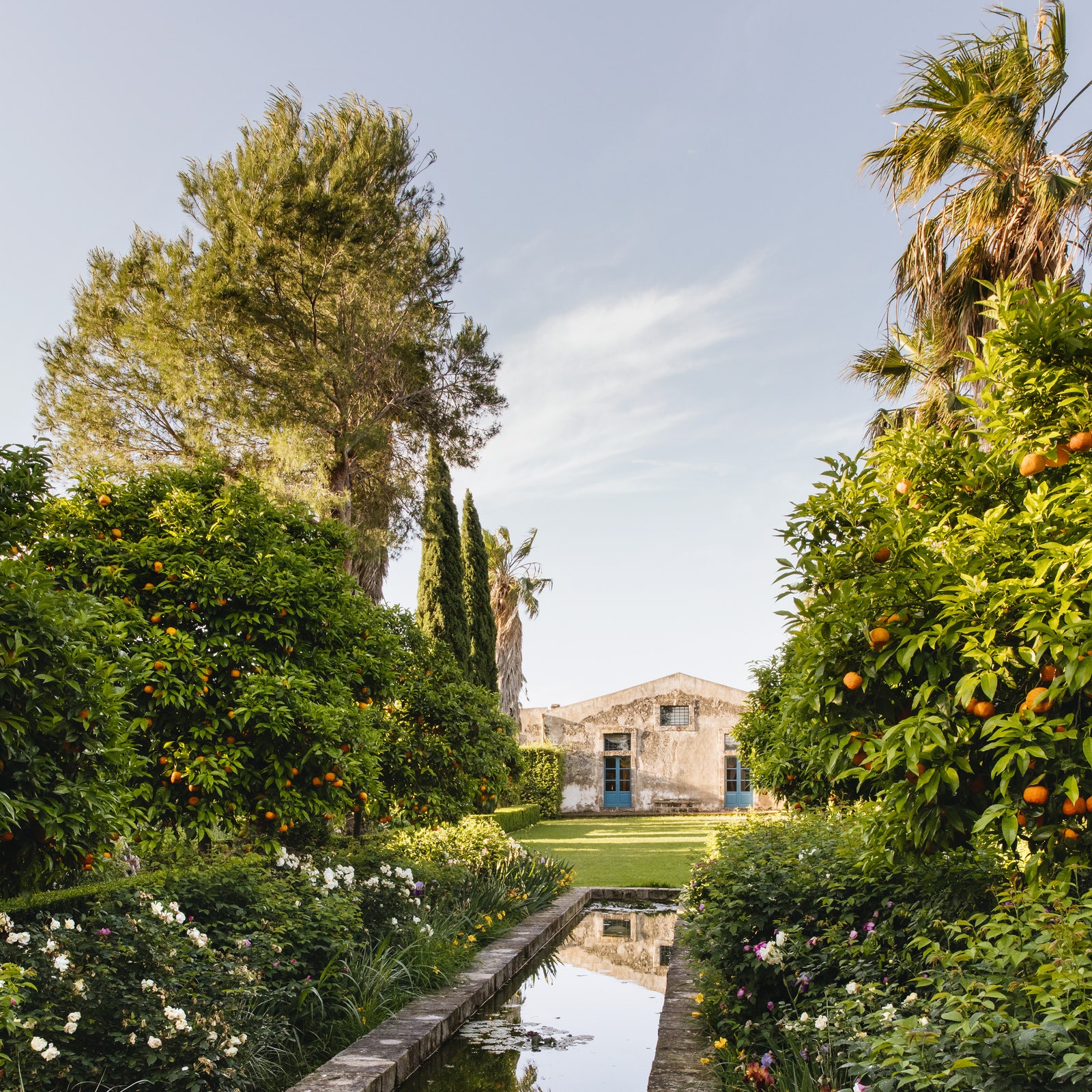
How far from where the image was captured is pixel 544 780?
26.8 metres

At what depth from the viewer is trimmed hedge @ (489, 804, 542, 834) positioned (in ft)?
66.3

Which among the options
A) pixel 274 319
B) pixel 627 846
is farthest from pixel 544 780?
pixel 274 319

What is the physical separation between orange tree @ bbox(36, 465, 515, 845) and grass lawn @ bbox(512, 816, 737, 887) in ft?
18.0

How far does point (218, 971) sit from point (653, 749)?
25785 millimetres

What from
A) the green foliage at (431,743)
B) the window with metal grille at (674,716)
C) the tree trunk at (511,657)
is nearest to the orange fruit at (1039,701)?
the green foliage at (431,743)

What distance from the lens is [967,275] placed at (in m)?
8.88

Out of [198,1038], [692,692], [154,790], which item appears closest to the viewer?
[198,1038]

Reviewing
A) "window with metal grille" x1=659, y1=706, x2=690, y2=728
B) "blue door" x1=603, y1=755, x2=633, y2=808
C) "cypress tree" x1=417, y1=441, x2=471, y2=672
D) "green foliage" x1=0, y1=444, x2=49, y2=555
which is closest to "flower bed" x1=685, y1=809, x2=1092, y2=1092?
"green foliage" x1=0, y1=444, x2=49, y2=555

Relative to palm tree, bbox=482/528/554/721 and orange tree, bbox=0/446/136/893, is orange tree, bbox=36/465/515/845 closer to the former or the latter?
orange tree, bbox=0/446/136/893

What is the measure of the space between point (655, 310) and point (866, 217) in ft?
9.47

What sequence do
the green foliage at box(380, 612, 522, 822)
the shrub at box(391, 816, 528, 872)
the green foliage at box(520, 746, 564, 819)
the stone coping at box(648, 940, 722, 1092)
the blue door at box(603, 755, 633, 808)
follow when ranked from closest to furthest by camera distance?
1. the stone coping at box(648, 940, 722, 1092)
2. the green foliage at box(380, 612, 522, 822)
3. the shrub at box(391, 816, 528, 872)
4. the green foliage at box(520, 746, 564, 819)
5. the blue door at box(603, 755, 633, 808)

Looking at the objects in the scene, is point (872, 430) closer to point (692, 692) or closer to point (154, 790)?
point (154, 790)

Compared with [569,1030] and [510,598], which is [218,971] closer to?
[569,1030]

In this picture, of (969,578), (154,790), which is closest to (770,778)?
(154,790)
